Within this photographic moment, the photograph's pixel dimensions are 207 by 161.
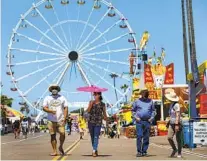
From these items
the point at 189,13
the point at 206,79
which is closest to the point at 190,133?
the point at 206,79

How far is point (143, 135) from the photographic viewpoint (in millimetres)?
12562

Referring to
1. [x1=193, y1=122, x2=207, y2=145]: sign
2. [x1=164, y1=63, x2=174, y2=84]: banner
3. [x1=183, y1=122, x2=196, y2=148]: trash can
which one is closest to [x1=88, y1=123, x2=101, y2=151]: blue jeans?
[x1=193, y1=122, x2=207, y2=145]: sign

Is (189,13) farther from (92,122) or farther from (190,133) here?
(92,122)

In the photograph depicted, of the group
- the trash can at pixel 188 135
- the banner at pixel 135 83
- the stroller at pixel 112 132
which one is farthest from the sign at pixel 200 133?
the banner at pixel 135 83

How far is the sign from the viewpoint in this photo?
15.7 metres

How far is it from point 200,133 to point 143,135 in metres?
3.80

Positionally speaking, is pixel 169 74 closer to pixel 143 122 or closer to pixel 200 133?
pixel 200 133

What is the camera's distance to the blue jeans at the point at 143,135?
1254 centimetres

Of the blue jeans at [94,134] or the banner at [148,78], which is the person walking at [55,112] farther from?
the banner at [148,78]

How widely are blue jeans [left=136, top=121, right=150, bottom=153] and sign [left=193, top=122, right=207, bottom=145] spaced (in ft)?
11.9

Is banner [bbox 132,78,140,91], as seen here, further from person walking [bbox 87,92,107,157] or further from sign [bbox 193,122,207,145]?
person walking [bbox 87,92,107,157]

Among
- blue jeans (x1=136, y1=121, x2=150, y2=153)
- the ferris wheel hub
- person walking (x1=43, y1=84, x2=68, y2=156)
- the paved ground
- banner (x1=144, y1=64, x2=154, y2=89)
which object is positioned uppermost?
the ferris wheel hub

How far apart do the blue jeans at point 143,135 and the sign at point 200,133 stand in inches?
143

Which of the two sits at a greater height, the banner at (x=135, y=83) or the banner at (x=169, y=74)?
the banner at (x=135, y=83)
